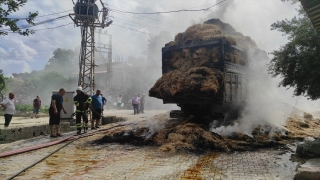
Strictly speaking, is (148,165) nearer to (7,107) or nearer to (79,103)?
(79,103)

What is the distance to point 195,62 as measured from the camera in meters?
7.62

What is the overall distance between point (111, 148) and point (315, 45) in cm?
653

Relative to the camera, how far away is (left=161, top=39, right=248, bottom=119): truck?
7.04 meters

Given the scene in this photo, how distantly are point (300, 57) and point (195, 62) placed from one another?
3.21m

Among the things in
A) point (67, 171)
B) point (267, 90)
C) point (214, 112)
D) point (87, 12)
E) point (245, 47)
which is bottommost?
point (67, 171)

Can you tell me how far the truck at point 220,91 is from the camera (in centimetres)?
704

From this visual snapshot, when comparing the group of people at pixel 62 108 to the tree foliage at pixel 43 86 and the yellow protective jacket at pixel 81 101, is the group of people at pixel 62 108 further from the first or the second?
the tree foliage at pixel 43 86

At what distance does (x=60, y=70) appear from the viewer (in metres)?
58.9

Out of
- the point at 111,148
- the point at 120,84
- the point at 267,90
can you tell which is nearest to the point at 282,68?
the point at 267,90

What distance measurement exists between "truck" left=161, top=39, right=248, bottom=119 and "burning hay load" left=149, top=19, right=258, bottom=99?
3 cm

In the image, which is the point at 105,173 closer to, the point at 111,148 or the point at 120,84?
the point at 111,148

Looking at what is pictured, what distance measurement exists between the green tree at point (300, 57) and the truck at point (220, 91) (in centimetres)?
133

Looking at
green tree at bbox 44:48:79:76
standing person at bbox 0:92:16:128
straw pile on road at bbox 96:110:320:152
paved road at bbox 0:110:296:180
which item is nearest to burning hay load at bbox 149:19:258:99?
straw pile on road at bbox 96:110:320:152

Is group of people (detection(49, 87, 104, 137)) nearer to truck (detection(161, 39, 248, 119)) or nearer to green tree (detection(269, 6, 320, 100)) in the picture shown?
truck (detection(161, 39, 248, 119))
